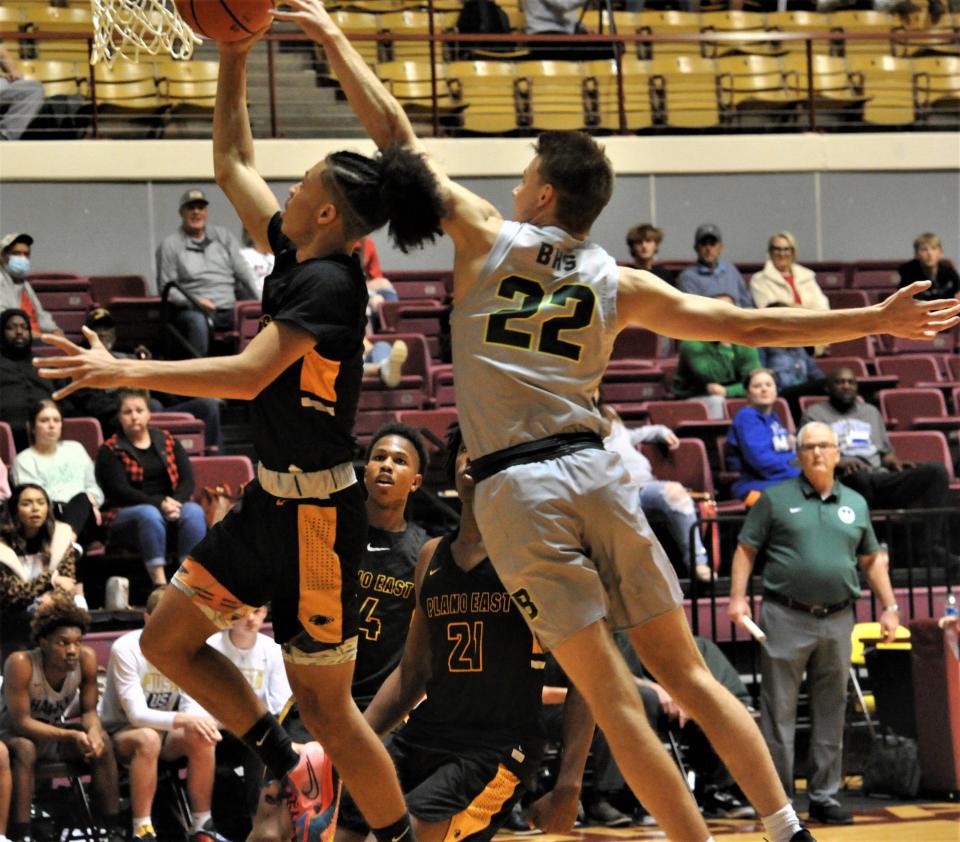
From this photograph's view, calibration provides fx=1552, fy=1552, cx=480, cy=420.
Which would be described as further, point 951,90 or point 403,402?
point 951,90

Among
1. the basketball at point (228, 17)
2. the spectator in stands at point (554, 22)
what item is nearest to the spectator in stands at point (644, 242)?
the spectator in stands at point (554, 22)

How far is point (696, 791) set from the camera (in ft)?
26.7

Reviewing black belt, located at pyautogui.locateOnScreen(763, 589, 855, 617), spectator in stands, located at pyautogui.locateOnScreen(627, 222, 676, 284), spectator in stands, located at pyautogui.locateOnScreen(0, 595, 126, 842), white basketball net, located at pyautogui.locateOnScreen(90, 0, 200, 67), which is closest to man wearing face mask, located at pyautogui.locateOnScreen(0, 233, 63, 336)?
spectator in stands, located at pyautogui.locateOnScreen(0, 595, 126, 842)

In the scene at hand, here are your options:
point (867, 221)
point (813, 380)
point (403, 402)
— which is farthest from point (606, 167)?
point (867, 221)

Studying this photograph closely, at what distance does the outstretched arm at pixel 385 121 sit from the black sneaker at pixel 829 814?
4.72 m

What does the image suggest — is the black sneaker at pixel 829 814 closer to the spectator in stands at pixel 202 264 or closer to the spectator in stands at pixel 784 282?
the spectator in stands at pixel 784 282

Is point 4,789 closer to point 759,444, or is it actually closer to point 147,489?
point 147,489

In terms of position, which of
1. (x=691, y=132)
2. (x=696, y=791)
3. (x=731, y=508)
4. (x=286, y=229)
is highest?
(x=691, y=132)

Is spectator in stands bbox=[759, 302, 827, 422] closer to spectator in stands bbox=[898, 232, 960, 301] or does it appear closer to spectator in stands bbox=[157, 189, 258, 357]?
spectator in stands bbox=[898, 232, 960, 301]

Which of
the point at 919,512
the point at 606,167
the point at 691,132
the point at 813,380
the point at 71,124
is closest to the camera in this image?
the point at 606,167

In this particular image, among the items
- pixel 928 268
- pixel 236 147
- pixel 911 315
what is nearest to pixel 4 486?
pixel 236 147

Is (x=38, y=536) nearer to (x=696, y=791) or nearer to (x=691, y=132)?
(x=696, y=791)

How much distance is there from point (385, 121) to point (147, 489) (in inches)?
213

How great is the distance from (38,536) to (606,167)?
5009 millimetres
